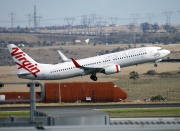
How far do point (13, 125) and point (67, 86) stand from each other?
49.0m

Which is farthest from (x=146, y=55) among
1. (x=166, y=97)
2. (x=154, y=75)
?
(x=154, y=75)

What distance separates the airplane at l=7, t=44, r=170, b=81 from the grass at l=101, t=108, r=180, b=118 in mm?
25316

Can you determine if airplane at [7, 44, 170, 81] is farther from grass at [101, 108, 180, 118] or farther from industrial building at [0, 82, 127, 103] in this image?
grass at [101, 108, 180, 118]

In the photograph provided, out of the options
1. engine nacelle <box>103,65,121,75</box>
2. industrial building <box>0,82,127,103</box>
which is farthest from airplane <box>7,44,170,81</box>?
industrial building <box>0,82,127,103</box>

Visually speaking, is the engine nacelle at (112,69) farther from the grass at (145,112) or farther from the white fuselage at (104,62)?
the grass at (145,112)

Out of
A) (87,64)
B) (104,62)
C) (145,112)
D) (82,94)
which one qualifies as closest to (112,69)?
(104,62)

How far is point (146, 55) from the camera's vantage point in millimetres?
79562

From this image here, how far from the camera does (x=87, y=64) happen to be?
82.1m

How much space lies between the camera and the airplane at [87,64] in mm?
79625

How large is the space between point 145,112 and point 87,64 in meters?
31.0

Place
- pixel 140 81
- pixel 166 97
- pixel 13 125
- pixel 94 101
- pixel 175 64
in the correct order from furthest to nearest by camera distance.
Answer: pixel 175 64 < pixel 140 81 < pixel 166 97 < pixel 94 101 < pixel 13 125

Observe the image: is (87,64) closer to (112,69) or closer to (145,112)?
(112,69)

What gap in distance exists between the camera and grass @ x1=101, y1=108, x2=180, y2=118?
4888cm

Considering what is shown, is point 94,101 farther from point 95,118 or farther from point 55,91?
point 95,118
